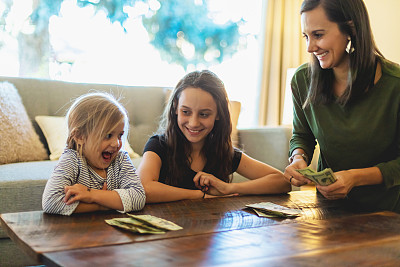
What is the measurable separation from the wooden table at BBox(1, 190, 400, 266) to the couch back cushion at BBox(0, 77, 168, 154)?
1702mm

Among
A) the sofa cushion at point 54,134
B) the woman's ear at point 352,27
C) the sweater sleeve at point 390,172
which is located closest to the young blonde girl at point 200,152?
the sweater sleeve at point 390,172

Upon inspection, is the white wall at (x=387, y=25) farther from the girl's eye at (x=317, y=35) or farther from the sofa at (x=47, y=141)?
the girl's eye at (x=317, y=35)

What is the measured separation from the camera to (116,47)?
437 centimetres

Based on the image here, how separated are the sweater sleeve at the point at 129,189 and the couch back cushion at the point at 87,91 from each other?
139 centimetres

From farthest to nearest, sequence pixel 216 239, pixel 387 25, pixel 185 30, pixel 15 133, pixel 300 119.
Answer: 1. pixel 185 30
2. pixel 387 25
3. pixel 15 133
4. pixel 300 119
5. pixel 216 239

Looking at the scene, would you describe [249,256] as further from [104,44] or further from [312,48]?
[104,44]

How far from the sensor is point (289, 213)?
141 cm

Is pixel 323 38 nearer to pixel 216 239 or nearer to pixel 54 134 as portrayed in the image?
pixel 216 239

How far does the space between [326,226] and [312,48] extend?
70 centimetres

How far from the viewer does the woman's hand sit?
5.43ft

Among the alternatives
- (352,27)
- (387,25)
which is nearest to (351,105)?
(352,27)

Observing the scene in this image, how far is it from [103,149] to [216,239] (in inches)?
21.5

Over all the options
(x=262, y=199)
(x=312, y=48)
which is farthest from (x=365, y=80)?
(x=262, y=199)

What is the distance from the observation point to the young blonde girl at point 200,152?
176cm
